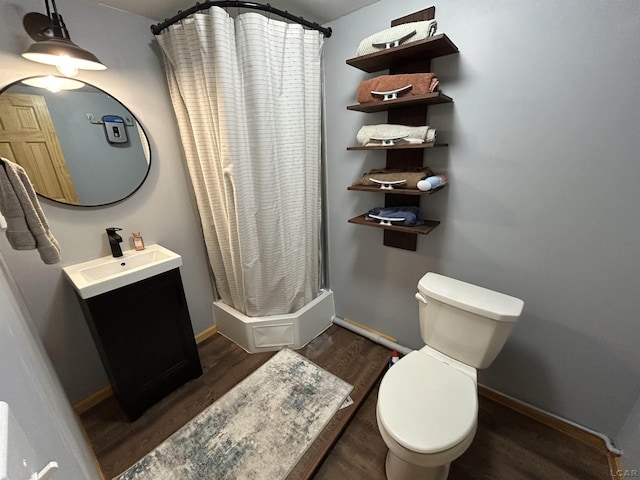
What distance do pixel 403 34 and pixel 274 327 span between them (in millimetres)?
1865

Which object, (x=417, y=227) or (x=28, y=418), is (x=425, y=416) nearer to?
(x=417, y=227)

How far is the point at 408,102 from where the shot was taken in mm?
1301

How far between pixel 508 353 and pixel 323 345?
1.17 meters

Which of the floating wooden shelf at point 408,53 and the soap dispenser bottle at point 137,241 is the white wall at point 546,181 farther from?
the soap dispenser bottle at point 137,241

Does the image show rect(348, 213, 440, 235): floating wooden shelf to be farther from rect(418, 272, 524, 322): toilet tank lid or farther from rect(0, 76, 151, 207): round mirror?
rect(0, 76, 151, 207): round mirror

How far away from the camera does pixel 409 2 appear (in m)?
1.34

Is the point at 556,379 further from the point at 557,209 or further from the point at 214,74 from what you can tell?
the point at 214,74

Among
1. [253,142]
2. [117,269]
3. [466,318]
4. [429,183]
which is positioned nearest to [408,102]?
[429,183]

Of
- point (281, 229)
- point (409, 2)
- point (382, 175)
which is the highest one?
point (409, 2)

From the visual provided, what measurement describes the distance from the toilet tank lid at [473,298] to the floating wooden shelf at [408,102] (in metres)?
0.87

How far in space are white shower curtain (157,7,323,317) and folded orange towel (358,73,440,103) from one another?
40 centimetres

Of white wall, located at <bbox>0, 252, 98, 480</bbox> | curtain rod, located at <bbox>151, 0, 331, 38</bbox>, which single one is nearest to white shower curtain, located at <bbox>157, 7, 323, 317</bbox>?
curtain rod, located at <bbox>151, 0, 331, 38</bbox>

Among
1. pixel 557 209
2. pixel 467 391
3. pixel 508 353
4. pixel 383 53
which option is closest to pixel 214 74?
pixel 383 53

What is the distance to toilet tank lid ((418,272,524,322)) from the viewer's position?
3.89 ft
